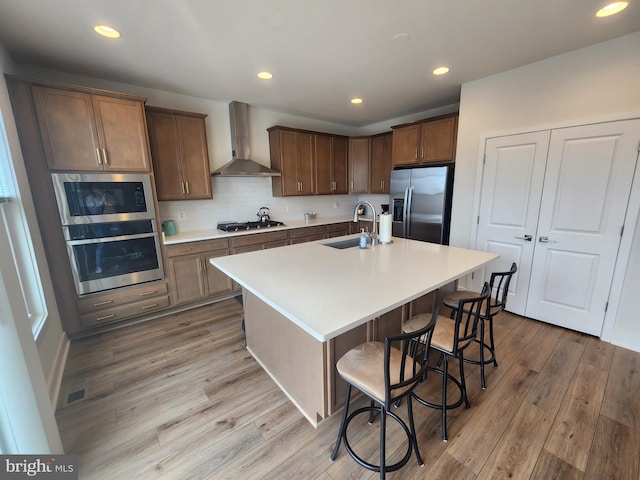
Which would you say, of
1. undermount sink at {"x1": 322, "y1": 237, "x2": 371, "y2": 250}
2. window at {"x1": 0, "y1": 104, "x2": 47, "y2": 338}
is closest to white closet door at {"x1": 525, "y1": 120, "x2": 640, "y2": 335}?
undermount sink at {"x1": 322, "y1": 237, "x2": 371, "y2": 250}

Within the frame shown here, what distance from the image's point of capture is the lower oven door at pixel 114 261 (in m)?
2.54

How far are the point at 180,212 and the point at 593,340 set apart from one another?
15.7ft

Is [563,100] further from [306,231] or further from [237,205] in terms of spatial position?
[237,205]

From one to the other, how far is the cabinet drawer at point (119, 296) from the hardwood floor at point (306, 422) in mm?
414

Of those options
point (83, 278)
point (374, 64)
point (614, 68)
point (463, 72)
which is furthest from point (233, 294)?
point (614, 68)

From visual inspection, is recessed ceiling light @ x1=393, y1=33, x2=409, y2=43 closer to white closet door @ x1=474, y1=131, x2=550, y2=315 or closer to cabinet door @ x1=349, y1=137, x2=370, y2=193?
white closet door @ x1=474, y1=131, x2=550, y2=315

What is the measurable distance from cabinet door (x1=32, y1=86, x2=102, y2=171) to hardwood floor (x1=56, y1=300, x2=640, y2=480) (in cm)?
177

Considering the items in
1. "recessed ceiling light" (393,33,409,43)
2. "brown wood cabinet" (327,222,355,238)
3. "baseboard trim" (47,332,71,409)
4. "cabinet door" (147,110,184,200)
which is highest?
"recessed ceiling light" (393,33,409,43)

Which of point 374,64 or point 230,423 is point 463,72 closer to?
point 374,64

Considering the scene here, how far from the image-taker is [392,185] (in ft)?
13.3

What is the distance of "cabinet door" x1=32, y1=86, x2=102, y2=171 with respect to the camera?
7.47ft

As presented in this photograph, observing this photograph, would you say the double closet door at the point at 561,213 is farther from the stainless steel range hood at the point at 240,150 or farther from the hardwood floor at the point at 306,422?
the stainless steel range hood at the point at 240,150

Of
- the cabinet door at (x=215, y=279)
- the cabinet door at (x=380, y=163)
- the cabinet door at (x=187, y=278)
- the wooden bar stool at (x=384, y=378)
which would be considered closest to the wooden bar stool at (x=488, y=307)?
the wooden bar stool at (x=384, y=378)

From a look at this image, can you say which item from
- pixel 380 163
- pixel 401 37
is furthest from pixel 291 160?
pixel 401 37
